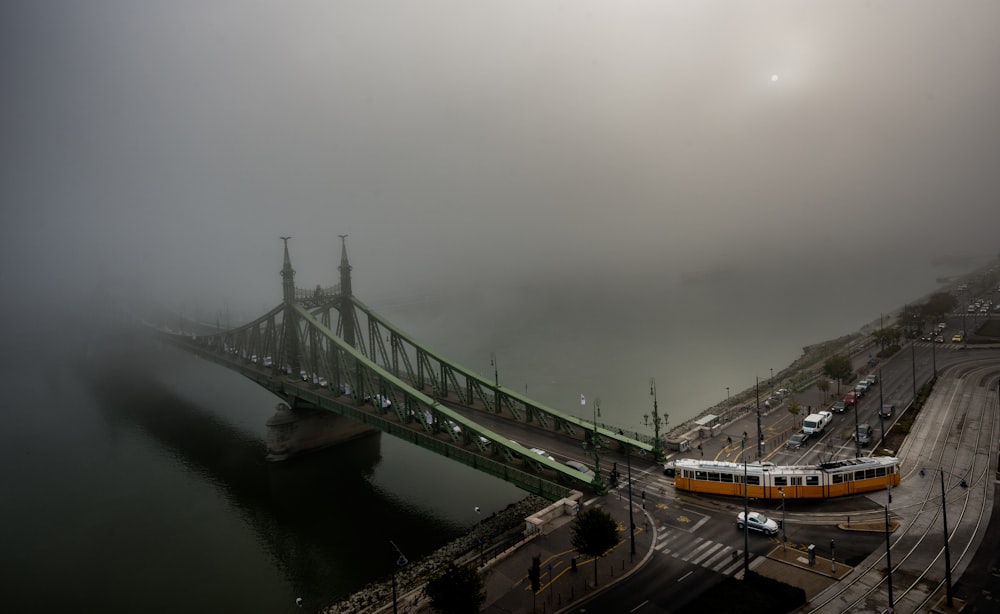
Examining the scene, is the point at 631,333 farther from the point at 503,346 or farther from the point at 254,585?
the point at 254,585

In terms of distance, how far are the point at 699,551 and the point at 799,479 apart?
28.6ft

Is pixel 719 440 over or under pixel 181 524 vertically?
over

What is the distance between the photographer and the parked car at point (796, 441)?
1582 inches

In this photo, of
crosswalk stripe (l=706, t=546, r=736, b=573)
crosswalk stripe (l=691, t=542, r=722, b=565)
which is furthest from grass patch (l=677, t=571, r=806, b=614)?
crosswalk stripe (l=691, t=542, r=722, b=565)

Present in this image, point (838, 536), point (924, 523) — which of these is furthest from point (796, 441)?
point (838, 536)

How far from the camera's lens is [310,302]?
68.8 meters

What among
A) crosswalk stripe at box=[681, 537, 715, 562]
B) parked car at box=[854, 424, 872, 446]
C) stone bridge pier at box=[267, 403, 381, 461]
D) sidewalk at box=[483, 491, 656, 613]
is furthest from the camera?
stone bridge pier at box=[267, 403, 381, 461]

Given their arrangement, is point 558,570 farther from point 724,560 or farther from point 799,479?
point 799,479

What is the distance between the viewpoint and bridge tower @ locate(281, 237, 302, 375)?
63375mm

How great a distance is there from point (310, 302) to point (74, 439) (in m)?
34.9

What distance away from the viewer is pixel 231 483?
52.2m

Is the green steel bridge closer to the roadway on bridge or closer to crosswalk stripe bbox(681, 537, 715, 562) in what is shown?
the roadway on bridge

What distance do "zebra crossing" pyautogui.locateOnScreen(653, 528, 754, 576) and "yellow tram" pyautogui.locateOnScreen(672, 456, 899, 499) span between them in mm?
5035

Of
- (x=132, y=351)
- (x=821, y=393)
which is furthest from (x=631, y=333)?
(x=132, y=351)
